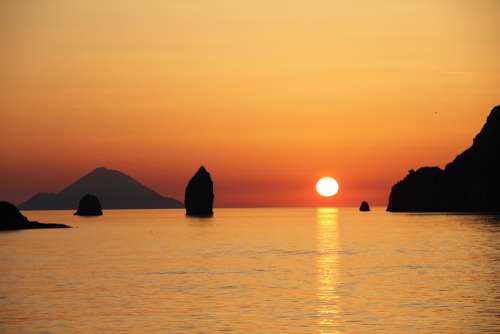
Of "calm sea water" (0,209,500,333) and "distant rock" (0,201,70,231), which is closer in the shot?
"calm sea water" (0,209,500,333)

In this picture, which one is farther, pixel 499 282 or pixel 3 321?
pixel 499 282

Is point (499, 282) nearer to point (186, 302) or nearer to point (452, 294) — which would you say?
point (452, 294)

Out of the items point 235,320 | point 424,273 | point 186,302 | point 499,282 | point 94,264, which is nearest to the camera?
point 235,320

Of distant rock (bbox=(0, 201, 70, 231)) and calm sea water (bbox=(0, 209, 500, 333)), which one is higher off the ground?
distant rock (bbox=(0, 201, 70, 231))

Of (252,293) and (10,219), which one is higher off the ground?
(10,219)

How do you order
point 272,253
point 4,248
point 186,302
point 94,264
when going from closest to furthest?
point 186,302 → point 94,264 → point 272,253 → point 4,248

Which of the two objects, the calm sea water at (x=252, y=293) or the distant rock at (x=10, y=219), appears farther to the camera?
the distant rock at (x=10, y=219)

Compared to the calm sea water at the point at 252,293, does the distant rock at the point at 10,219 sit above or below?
above

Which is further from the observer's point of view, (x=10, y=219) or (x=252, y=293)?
(x=10, y=219)

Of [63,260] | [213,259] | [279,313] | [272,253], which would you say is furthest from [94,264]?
[279,313]

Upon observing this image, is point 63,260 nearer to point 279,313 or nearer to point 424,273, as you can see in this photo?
point 424,273

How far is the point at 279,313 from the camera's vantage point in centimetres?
4738

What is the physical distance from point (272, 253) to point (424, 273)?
35.6 meters

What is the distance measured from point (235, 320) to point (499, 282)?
1110 inches
